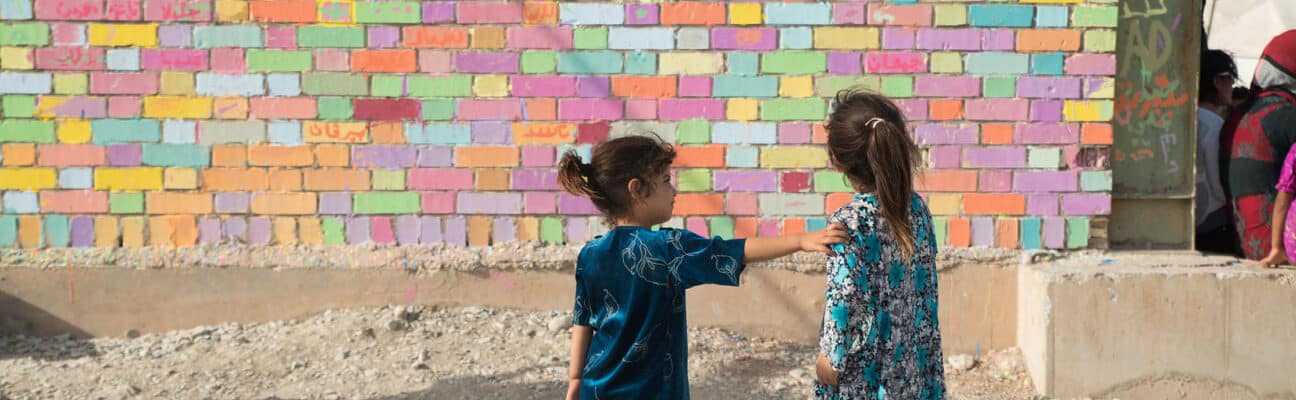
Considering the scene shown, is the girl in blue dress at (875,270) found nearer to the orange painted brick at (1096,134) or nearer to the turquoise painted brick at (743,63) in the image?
the turquoise painted brick at (743,63)

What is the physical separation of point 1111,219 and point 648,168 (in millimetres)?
3300

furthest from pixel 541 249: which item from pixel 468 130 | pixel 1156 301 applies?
pixel 1156 301

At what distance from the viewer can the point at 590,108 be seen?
4.71 m

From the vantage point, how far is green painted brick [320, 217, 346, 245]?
15.7 ft

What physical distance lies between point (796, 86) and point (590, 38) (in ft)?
3.11

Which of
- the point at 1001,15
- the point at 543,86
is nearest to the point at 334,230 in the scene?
the point at 543,86

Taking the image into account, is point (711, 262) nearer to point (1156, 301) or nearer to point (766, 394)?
point (766, 394)

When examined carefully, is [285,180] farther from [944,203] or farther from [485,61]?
[944,203]

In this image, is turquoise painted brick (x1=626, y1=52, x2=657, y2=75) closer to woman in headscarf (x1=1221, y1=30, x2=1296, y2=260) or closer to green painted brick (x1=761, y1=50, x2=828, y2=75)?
green painted brick (x1=761, y1=50, x2=828, y2=75)

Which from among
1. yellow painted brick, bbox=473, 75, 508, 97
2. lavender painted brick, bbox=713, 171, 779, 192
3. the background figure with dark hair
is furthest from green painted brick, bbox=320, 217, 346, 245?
the background figure with dark hair

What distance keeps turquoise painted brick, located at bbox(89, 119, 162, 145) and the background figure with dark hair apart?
15.9 feet

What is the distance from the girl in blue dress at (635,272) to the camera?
2.42 meters

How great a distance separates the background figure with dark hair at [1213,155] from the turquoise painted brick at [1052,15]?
37.2 inches

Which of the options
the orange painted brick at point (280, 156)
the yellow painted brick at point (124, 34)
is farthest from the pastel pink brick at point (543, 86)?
the yellow painted brick at point (124, 34)
